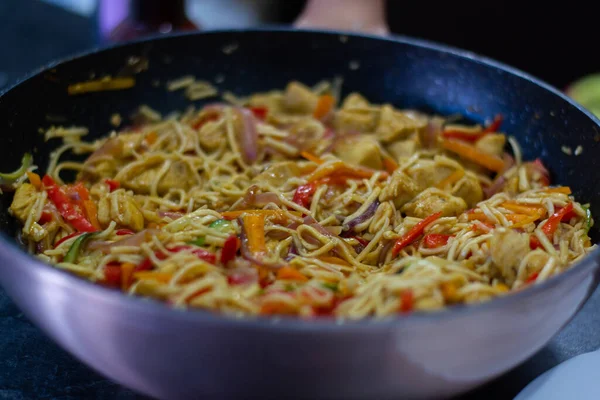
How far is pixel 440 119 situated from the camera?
2641 mm

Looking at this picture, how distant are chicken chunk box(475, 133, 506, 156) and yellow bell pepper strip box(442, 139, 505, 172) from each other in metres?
0.02

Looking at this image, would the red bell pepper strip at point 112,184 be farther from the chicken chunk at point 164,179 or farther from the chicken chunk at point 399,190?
the chicken chunk at point 399,190

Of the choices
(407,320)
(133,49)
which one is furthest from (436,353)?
(133,49)

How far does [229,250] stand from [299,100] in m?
1.13

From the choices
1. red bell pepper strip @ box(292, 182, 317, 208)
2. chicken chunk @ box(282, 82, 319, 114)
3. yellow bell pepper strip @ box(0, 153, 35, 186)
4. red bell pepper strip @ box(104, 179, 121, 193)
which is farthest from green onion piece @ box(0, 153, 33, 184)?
chicken chunk @ box(282, 82, 319, 114)

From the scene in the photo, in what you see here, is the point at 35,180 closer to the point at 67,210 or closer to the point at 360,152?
the point at 67,210

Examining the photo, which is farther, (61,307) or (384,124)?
(384,124)

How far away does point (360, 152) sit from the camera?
2342 millimetres

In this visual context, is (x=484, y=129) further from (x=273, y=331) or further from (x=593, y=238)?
(x=273, y=331)

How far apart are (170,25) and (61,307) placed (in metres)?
2.42

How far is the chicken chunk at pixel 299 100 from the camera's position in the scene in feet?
8.84

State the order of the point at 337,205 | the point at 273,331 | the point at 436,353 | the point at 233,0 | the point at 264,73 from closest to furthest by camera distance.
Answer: the point at 273,331 < the point at 436,353 < the point at 337,205 < the point at 264,73 < the point at 233,0

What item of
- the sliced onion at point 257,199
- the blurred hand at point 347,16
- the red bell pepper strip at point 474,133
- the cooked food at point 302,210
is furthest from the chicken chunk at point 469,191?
the blurred hand at point 347,16

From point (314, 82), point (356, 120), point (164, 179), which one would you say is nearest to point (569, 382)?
point (356, 120)
